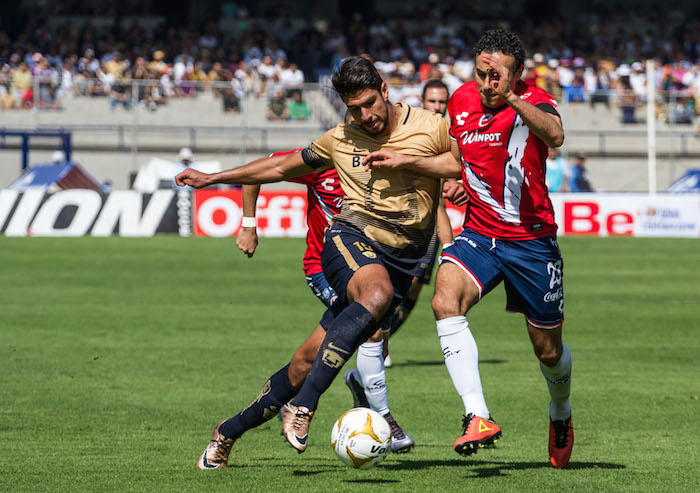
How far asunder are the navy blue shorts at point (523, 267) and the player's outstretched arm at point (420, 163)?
17.6 inches

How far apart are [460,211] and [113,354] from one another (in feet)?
47.2

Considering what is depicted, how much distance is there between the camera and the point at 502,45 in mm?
6062

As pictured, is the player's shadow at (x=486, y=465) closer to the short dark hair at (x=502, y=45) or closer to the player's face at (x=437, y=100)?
the short dark hair at (x=502, y=45)

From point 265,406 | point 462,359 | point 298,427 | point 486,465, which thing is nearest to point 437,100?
point 486,465

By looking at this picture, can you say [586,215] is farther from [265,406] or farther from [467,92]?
[265,406]

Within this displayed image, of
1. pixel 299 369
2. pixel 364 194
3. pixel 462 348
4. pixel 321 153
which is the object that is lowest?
pixel 299 369

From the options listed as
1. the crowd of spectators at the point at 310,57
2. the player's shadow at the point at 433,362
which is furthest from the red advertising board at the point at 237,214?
the player's shadow at the point at 433,362

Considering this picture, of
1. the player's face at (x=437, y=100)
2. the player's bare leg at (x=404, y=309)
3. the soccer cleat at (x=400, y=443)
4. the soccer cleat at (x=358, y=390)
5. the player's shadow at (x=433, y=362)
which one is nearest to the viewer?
the soccer cleat at (x=400, y=443)

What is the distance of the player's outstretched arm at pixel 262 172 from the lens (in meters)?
6.33

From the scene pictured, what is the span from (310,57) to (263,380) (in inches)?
1075

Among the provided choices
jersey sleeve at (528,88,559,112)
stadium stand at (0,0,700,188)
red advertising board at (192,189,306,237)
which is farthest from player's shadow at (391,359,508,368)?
stadium stand at (0,0,700,188)

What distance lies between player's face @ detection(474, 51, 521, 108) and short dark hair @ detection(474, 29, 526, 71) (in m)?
0.03

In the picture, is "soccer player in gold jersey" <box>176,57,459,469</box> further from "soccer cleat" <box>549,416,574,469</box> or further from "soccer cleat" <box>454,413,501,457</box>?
"soccer cleat" <box>549,416,574,469</box>

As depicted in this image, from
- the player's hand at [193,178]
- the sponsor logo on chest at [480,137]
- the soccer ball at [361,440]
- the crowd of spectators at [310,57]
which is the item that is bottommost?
the soccer ball at [361,440]
